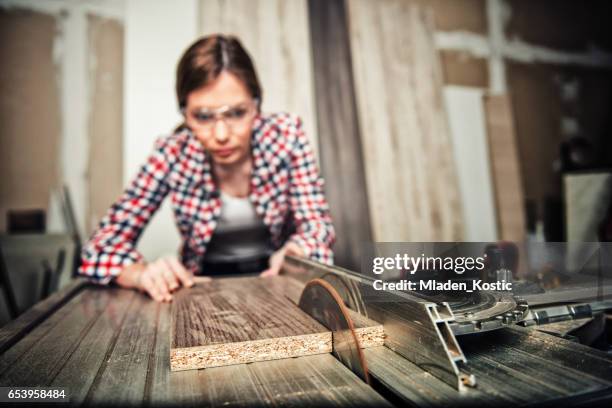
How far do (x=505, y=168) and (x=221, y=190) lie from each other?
297 cm

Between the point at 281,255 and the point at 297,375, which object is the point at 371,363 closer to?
the point at 297,375

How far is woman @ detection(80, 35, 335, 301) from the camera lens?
4.53 feet

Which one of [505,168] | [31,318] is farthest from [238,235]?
[505,168]

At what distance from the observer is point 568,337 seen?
682 millimetres

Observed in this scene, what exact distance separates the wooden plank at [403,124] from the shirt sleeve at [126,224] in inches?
76.2

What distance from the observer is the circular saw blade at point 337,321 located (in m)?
0.56

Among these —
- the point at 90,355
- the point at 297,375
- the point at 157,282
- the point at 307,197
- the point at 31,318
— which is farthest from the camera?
the point at 307,197

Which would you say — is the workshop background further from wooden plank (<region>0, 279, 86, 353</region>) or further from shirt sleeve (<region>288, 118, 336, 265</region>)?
wooden plank (<region>0, 279, 86, 353</region>)

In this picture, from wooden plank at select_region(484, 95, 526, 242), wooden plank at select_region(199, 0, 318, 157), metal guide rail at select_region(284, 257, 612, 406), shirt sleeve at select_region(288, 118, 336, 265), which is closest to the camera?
metal guide rail at select_region(284, 257, 612, 406)

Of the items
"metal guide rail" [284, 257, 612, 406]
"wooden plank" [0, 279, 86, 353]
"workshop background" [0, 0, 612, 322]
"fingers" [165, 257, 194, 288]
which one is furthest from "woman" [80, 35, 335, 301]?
"workshop background" [0, 0, 612, 322]

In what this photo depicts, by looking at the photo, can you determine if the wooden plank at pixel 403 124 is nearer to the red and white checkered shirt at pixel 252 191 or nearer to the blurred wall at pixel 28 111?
the red and white checkered shirt at pixel 252 191

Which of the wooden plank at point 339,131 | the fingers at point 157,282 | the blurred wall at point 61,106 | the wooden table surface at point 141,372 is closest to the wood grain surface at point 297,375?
the wooden table surface at point 141,372

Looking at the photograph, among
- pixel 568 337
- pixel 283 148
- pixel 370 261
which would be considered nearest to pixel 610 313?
pixel 568 337

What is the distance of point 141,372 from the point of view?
59cm
